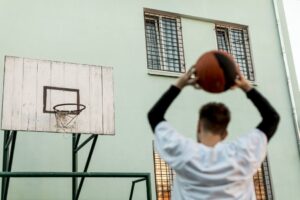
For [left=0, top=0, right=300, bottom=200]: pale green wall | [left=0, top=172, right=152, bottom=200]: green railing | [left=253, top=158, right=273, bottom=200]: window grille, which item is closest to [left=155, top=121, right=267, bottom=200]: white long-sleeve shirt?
[left=0, top=172, right=152, bottom=200]: green railing

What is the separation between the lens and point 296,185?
10.4 m

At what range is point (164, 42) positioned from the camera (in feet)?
33.7

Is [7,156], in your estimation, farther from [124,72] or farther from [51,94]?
[124,72]

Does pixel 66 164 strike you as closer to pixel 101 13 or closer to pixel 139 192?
→ pixel 139 192

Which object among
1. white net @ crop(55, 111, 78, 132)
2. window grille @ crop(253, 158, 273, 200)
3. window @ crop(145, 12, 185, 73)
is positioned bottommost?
window grille @ crop(253, 158, 273, 200)

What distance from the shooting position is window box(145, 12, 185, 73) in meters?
10.1

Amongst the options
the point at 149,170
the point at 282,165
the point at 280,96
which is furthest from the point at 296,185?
the point at 149,170

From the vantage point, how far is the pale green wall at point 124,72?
8234 mm

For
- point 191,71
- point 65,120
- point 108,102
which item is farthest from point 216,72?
point 108,102

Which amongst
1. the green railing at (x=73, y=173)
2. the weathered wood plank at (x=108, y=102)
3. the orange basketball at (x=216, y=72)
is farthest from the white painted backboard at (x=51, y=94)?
the orange basketball at (x=216, y=72)

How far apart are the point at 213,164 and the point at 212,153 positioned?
56 millimetres

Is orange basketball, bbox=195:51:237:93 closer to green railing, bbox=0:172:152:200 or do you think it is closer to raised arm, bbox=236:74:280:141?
raised arm, bbox=236:74:280:141

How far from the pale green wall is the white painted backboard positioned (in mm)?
974

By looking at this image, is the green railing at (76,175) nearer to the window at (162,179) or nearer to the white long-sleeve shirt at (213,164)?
the window at (162,179)
